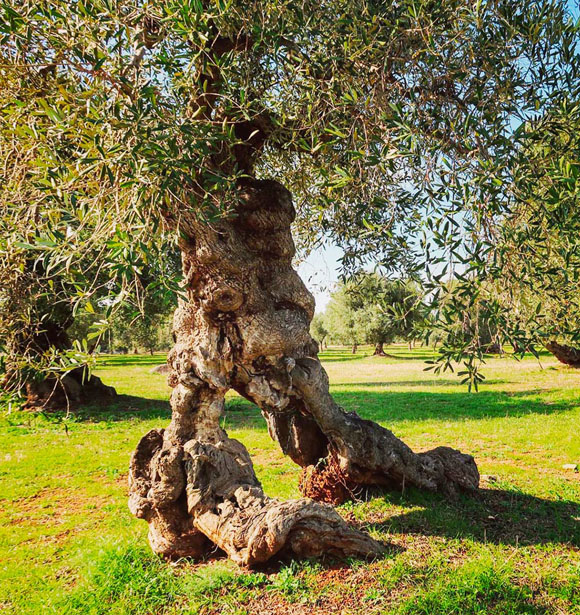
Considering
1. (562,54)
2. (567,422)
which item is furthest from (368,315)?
Result: (562,54)

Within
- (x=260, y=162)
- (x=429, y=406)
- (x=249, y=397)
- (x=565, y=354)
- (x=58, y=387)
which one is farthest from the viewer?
(x=565, y=354)

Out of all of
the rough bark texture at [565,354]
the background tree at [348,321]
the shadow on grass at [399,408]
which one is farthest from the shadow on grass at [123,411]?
the background tree at [348,321]

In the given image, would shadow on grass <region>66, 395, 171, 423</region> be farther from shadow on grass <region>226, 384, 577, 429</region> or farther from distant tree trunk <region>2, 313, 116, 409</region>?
shadow on grass <region>226, 384, 577, 429</region>

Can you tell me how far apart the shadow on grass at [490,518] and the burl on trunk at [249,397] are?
635mm

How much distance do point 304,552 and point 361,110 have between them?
5025 millimetres

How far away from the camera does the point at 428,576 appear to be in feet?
16.2

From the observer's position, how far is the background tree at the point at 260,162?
377cm

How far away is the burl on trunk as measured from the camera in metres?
5.19

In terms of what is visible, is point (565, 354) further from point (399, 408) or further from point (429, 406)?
point (399, 408)

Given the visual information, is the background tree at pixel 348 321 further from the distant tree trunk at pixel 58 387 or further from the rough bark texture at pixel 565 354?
the distant tree trunk at pixel 58 387

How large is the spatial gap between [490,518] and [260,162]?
257 inches

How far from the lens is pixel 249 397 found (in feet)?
20.7

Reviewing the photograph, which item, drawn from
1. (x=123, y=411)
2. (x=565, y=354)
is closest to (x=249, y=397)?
(x=123, y=411)

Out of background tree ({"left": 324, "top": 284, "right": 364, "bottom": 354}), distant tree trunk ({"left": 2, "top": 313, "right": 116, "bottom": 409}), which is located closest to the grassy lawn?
distant tree trunk ({"left": 2, "top": 313, "right": 116, "bottom": 409})
